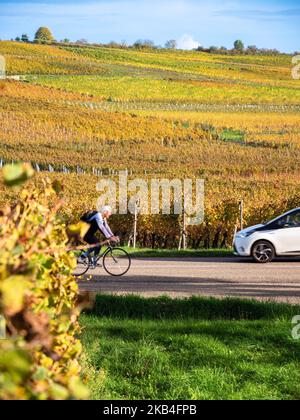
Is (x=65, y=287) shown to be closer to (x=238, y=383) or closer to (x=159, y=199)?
(x=238, y=383)

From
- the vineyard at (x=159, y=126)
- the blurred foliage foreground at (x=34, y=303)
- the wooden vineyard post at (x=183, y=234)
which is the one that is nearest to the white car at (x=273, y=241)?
the wooden vineyard post at (x=183, y=234)

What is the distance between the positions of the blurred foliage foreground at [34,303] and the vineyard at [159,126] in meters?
23.1


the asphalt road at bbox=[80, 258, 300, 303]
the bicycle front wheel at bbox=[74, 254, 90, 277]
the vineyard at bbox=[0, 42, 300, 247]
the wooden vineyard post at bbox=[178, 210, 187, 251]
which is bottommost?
the asphalt road at bbox=[80, 258, 300, 303]

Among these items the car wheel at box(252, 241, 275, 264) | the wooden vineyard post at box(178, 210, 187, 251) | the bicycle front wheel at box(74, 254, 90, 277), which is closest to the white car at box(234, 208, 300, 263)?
the car wheel at box(252, 241, 275, 264)

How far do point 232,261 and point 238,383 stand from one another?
14.0 metres

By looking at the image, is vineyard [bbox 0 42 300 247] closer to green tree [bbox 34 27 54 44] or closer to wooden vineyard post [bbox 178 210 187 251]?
wooden vineyard post [bbox 178 210 187 251]

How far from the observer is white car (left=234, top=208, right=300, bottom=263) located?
22.9 meters

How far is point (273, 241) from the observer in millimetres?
22984

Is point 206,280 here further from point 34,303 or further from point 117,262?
point 34,303

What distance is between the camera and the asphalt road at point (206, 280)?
17328 millimetres

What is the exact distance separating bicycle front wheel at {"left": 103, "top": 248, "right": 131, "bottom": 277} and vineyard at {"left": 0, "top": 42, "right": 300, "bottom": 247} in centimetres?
888

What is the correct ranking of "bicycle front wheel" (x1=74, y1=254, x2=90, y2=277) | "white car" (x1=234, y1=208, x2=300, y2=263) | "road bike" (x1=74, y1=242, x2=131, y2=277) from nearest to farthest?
"bicycle front wheel" (x1=74, y1=254, x2=90, y2=277)
"road bike" (x1=74, y1=242, x2=131, y2=277)
"white car" (x1=234, y1=208, x2=300, y2=263)

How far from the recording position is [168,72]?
140 m

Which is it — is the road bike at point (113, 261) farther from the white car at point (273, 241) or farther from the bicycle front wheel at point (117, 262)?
the white car at point (273, 241)
